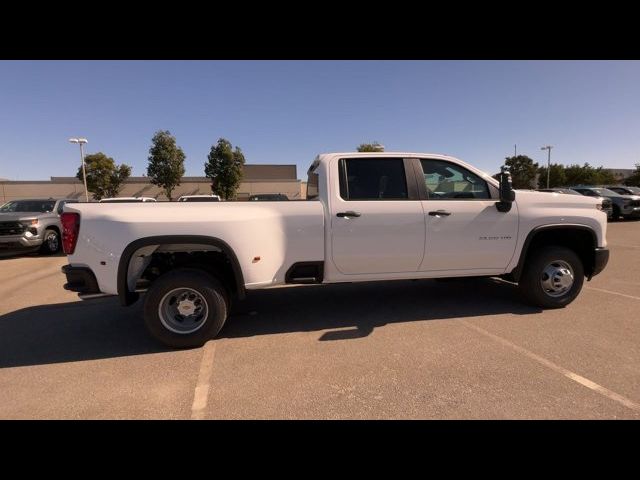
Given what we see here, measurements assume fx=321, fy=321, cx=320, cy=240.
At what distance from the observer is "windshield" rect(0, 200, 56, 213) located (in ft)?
34.2

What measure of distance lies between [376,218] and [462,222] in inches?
43.2

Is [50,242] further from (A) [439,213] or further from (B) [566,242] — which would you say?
(B) [566,242]

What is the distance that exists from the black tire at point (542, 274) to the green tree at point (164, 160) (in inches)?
1558

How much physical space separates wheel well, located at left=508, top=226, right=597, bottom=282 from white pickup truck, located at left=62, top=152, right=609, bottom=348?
2 centimetres

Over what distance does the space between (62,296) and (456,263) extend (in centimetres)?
627

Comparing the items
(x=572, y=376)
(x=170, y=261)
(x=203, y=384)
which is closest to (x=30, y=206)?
(x=170, y=261)

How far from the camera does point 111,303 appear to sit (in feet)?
16.5

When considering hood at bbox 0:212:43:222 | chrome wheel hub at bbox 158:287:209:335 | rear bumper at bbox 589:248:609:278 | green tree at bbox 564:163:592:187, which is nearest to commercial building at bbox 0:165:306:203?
hood at bbox 0:212:43:222

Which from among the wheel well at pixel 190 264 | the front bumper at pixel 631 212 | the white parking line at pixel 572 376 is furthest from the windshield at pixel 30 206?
the front bumper at pixel 631 212

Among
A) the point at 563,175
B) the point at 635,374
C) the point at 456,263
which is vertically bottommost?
the point at 635,374

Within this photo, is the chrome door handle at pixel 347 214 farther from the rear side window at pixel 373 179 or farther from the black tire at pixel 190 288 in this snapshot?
the black tire at pixel 190 288

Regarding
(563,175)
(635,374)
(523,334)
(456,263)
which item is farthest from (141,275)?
(563,175)

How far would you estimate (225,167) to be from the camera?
40.9 m
